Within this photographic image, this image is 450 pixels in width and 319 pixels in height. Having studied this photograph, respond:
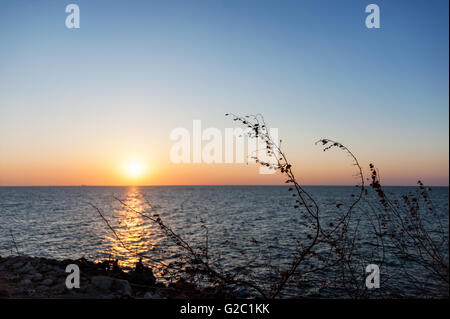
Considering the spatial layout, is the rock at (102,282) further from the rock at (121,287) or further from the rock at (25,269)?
the rock at (25,269)

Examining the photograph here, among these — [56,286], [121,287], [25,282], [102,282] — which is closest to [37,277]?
[25,282]

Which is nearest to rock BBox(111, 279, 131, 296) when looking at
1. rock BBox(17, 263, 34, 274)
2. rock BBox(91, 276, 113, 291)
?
rock BBox(91, 276, 113, 291)

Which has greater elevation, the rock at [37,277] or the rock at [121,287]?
the rock at [37,277]

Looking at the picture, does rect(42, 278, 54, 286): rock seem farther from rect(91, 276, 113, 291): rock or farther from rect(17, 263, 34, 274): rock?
rect(17, 263, 34, 274): rock

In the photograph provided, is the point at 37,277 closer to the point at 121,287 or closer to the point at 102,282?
the point at 102,282

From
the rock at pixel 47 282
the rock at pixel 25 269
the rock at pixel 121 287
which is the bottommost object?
the rock at pixel 121 287

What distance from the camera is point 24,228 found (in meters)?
22.0

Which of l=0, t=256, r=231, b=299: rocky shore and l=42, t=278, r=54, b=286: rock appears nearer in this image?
l=0, t=256, r=231, b=299: rocky shore

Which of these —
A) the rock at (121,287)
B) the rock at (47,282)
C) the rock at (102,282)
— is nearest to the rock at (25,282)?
the rock at (47,282)
